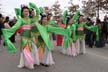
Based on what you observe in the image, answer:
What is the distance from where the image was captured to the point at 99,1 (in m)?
33.6

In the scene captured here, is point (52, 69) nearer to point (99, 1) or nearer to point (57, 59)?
point (57, 59)

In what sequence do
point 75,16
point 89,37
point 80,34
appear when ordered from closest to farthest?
point 75,16, point 80,34, point 89,37

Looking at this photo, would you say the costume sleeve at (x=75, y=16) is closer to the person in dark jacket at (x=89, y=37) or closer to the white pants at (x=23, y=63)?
the white pants at (x=23, y=63)

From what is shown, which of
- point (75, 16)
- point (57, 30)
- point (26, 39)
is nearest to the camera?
point (26, 39)

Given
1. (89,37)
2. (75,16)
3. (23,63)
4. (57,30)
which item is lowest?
(89,37)

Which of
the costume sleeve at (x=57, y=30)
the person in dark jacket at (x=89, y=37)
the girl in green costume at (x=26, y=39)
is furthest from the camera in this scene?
the person in dark jacket at (x=89, y=37)

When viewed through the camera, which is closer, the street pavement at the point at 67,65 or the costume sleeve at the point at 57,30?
the street pavement at the point at 67,65

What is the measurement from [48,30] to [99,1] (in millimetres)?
22567

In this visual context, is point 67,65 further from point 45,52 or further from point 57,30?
point 57,30

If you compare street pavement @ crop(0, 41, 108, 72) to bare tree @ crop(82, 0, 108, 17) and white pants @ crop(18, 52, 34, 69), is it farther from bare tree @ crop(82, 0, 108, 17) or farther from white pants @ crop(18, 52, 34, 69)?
bare tree @ crop(82, 0, 108, 17)

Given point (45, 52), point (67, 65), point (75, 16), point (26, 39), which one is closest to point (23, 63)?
point (26, 39)

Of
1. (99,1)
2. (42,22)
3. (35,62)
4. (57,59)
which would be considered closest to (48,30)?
(42,22)

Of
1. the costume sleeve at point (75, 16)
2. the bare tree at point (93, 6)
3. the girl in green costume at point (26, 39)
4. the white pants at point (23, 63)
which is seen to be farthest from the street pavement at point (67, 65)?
the bare tree at point (93, 6)

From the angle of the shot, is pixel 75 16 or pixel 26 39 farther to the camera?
pixel 75 16
